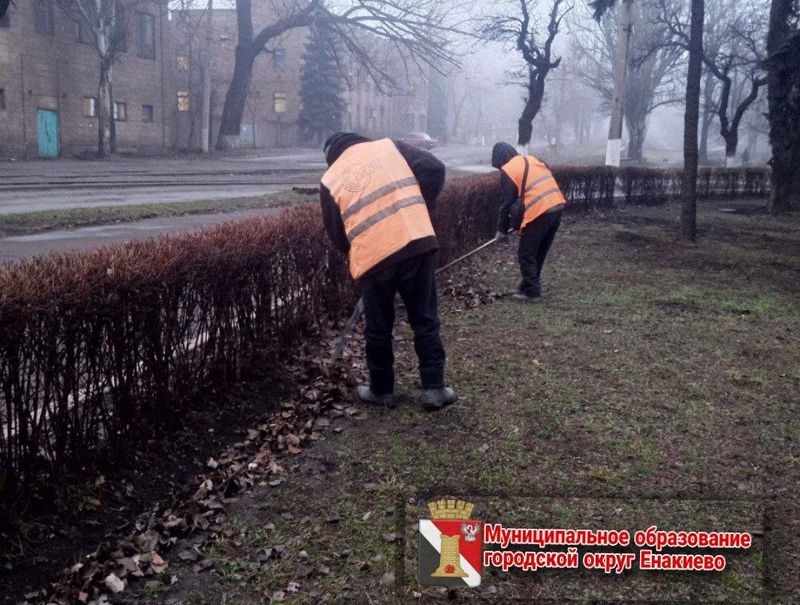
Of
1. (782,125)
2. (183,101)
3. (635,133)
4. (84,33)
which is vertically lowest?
(782,125)

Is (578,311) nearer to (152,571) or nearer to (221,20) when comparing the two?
(152,571)

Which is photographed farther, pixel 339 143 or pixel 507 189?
pixel 507 189

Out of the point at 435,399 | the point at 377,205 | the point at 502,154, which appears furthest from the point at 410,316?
the point at 502,154

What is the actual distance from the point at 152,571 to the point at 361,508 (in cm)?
96

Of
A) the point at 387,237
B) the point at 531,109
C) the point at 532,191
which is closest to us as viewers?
the point at 387,237

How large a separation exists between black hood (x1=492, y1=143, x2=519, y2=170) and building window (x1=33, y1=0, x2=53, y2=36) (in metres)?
28.0

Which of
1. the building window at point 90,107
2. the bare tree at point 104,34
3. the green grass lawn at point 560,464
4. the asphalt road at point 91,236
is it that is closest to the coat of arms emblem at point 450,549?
the green grass lawn at point 560,464

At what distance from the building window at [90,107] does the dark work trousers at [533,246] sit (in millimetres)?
29783

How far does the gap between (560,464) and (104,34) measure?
99.6ft

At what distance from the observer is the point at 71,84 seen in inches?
1275

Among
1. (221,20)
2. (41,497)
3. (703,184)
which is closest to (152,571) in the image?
(41,497)

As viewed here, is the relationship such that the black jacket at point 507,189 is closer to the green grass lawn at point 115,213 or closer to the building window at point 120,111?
the green grass lawn at point 115,213

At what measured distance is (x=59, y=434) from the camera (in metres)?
3.41

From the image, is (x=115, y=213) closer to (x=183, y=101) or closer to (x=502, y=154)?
(x=502, y=154)
